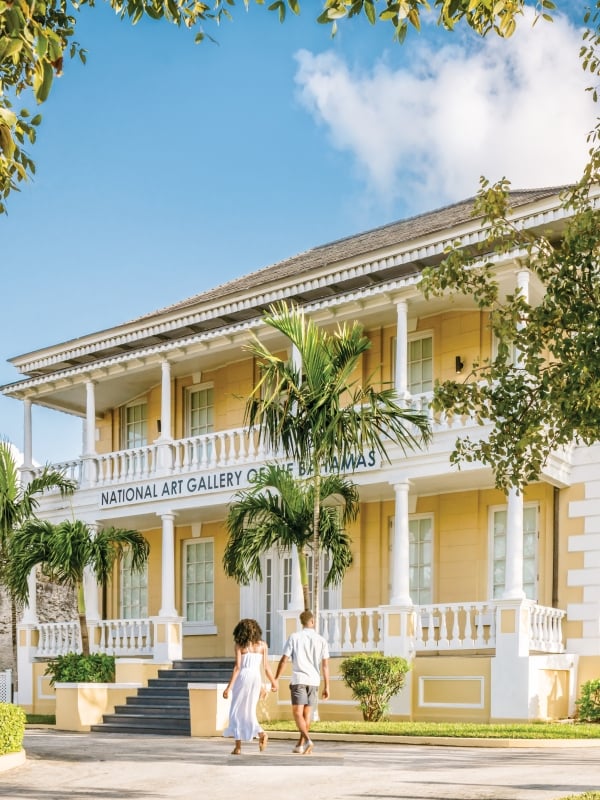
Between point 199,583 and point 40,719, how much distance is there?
14.0 feet

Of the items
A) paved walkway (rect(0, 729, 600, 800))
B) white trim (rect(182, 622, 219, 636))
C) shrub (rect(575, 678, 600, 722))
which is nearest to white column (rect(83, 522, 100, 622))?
white trim (rect(182, 622, 219, 636))

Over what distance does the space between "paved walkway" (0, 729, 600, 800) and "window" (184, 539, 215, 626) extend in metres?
9.29

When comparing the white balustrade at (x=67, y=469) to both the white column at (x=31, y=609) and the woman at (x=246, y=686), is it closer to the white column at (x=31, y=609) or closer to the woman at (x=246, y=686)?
the white column at (x=31, y=609)

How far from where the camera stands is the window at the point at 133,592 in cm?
2689

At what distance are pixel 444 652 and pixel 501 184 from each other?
425 inches

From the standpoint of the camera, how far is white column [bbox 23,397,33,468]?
87.5 ft

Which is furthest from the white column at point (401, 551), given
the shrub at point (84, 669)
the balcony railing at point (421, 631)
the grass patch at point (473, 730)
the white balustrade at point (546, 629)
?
the shrub at point (84, 669)

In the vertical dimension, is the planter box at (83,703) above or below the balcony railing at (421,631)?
below

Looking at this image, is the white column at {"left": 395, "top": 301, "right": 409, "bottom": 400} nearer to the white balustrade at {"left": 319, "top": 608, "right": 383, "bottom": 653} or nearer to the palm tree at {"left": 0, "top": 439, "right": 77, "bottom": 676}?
the white balustrade at {"left": 319, "top": 608, "right": 383, "bottom": 653}

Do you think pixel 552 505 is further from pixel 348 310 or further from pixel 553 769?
pixel 553 769

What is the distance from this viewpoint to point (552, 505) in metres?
20.6

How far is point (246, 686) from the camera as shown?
1405 cm

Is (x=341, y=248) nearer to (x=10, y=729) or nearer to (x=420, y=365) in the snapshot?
(x=420, y=365)

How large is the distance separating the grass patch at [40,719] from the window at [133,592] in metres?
3.23
